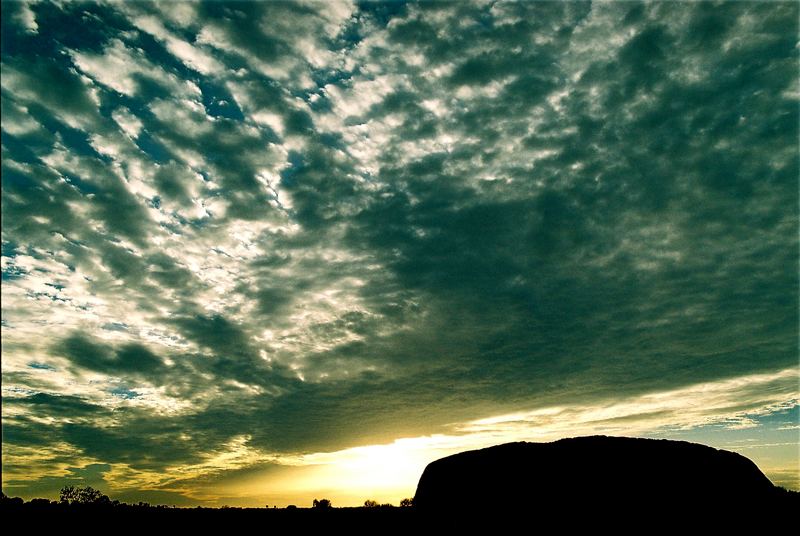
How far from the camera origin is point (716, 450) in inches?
585

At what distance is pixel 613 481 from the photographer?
13414mm

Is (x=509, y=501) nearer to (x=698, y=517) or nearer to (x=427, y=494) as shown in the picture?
(x=427, y=494)

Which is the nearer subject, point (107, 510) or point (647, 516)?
point (647, 516)

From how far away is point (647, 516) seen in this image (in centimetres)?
1284

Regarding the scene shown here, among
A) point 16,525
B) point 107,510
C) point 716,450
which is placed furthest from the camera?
point 107,510

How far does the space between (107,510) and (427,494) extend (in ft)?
38.5

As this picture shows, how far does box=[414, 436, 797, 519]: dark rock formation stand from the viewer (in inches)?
517

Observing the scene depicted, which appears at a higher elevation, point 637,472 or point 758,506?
point 637,472

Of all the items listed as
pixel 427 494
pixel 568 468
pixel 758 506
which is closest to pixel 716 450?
pixel 758 506

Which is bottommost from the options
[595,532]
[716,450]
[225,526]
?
[595,532]

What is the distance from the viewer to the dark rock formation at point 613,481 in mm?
13133

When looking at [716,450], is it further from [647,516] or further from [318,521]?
[318,521]

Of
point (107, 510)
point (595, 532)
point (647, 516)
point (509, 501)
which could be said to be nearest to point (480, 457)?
point (509, 501)

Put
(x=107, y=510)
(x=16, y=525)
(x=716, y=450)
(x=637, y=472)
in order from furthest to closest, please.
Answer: (x=107, y=510) → (x=716, y=450) → (x=637, y=472) → (x=16, y=525)
